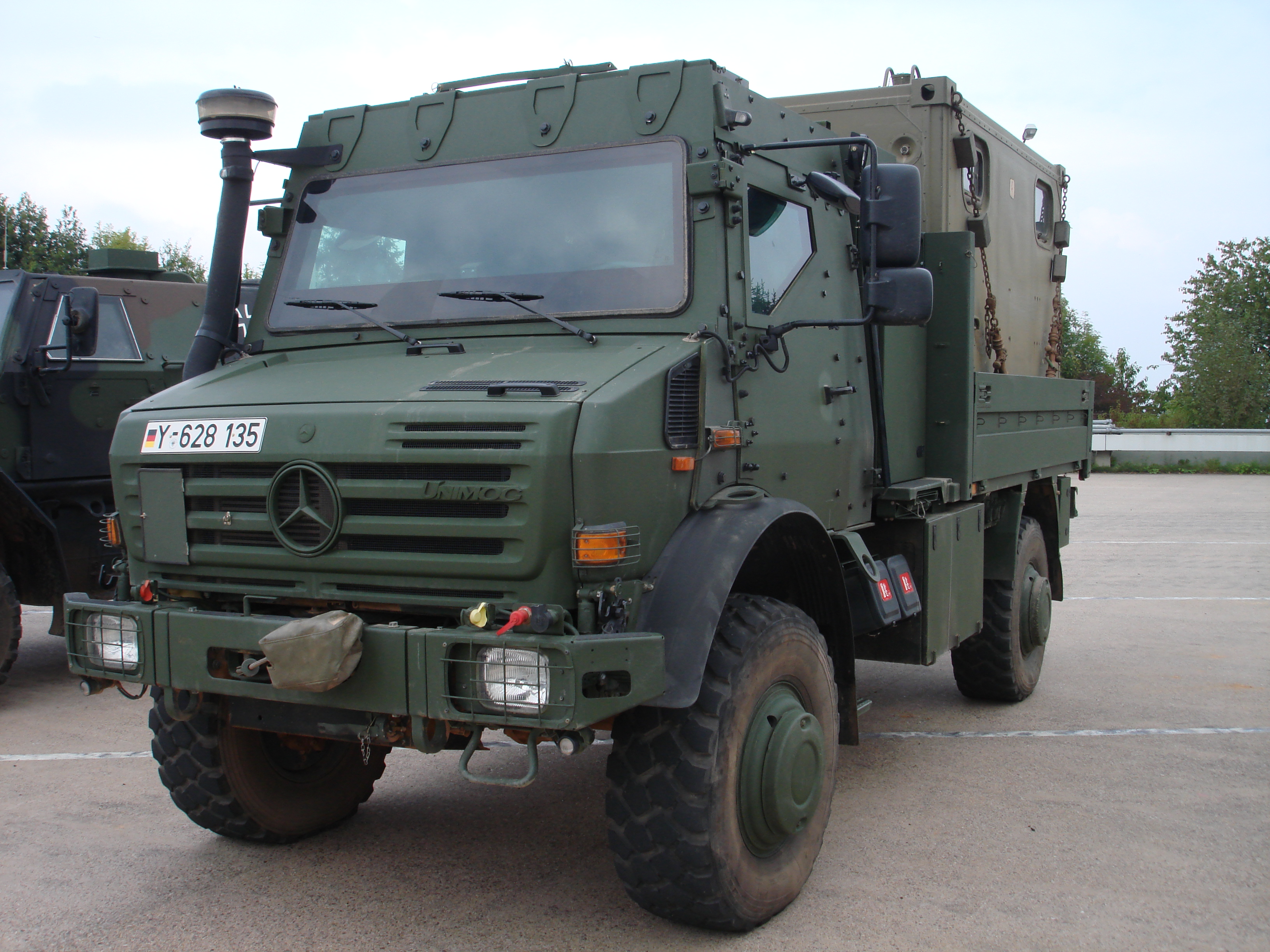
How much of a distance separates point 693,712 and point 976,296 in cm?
340

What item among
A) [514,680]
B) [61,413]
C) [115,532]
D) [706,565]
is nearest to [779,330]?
[706,565]

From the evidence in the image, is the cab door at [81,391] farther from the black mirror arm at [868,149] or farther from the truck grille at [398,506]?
the black mirror arm at [868,149]

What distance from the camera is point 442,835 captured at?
4824mm

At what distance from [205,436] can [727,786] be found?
1.99 meters

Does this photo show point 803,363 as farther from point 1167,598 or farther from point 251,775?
point 1167,598

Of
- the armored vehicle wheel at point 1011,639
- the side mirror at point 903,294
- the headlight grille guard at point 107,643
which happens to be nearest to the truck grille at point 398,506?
the headlight grille guard at point 107,643

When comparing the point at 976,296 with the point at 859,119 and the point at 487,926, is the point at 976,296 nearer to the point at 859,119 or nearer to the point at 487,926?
the point at 859,119

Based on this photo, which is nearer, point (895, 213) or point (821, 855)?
point (895, 213)

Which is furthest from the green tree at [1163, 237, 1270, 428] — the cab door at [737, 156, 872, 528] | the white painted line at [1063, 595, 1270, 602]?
the cab door at [737, 156, 872, 528]

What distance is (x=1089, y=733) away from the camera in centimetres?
630

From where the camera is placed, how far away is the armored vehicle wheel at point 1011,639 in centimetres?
671

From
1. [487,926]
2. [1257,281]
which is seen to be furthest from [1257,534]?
[1257,281]

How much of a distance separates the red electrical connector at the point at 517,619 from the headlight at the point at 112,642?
1320mm

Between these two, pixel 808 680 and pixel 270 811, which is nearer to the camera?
pixel 808 680
